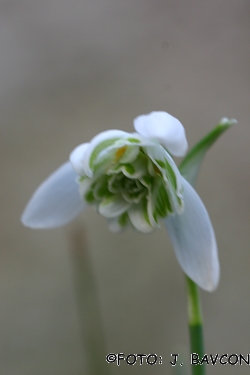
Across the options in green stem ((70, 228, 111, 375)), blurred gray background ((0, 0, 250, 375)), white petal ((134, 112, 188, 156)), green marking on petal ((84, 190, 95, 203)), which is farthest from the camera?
blurred gray background ((0, 0, 250, 375))

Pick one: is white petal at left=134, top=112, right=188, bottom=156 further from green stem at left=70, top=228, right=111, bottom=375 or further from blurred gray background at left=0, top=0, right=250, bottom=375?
blurred gray background at left=0, top=0, right=250, bottom=375

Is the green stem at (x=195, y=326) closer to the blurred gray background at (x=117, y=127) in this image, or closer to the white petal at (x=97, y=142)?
the white petal at (x=97, y=142)

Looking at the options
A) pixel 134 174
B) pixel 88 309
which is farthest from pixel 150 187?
pixel 88 309

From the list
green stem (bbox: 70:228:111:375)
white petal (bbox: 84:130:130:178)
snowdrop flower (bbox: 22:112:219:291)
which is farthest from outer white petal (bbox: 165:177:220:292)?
green stem (bbox: 70:228:111:375)

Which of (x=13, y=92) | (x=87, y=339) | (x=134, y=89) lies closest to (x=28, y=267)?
(x=87, y=339)

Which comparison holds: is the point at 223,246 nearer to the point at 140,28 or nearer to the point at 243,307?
the point at 243,307
